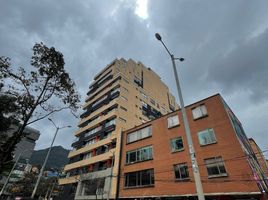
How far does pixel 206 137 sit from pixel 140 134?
11240 mm

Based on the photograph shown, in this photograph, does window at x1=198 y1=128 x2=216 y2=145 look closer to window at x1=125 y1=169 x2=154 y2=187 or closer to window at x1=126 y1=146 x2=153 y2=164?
window at x1=126 y1=146 x2=153 y2=164

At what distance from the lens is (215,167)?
1850 centimetres

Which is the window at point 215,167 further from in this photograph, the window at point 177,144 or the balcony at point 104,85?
the balcony at point 104,85

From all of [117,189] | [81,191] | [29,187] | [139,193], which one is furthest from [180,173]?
[29,187]

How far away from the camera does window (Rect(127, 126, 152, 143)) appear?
27906 millimetres

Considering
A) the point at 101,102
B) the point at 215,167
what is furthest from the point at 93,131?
the point at 215,167

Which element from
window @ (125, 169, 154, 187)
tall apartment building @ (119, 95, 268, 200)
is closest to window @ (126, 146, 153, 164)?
tall apartment building @ (119, 95, 268, 200)

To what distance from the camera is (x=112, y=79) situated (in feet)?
171

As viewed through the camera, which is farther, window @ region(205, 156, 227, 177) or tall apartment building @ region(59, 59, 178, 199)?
tall apartment building @ region(59, 59, 178, 199)

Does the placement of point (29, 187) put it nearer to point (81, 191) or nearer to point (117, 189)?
point (81, 191)

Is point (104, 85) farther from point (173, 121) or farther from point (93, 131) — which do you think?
point (173, 121)

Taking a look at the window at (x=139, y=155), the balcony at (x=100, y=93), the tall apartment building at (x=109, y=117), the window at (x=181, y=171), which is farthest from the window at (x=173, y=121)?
the balcony at (x=100, y=93)

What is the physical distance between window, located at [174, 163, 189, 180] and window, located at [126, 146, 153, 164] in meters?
4.53

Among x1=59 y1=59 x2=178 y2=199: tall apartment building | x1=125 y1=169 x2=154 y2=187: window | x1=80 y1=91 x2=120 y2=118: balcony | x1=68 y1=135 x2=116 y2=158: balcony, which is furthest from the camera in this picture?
x1=80 y1=91 x2=120 y2=118: balcony
